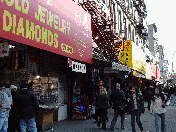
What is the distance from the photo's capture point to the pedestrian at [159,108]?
24.8 feet

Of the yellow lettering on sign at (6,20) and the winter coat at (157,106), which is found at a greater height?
the yellow lettering on sign at (6,20)

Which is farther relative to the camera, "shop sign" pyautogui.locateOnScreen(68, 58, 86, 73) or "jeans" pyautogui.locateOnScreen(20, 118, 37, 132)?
"shop sign" pyautogui.locateOnScreen(68, 58, 86, 73)

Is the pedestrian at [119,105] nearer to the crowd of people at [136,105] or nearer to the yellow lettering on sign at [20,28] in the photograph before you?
the crowd of people at [136,105]

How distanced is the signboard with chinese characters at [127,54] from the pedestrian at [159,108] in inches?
332

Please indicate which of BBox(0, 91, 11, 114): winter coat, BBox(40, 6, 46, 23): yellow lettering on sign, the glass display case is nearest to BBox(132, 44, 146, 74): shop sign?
the glass display case

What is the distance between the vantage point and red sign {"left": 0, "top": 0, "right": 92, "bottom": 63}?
5660 millimetres

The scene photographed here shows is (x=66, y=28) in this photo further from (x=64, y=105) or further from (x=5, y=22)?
(x=64, y=105)

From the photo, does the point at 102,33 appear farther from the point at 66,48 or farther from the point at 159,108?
the point at 159,108

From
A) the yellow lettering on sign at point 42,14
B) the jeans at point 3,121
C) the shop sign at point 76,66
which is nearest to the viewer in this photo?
the jeans at point 3,121

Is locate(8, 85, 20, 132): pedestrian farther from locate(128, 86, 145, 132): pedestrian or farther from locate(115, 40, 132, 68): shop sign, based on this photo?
locate(115, 40, 132, 68): shop sign

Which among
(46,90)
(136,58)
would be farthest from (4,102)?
(136,58)

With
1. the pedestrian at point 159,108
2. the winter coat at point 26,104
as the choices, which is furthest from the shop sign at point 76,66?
the pedestrian at point 159,108

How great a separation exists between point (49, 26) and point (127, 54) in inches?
389

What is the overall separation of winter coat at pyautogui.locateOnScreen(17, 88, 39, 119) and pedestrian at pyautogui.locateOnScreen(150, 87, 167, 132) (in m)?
4.17
